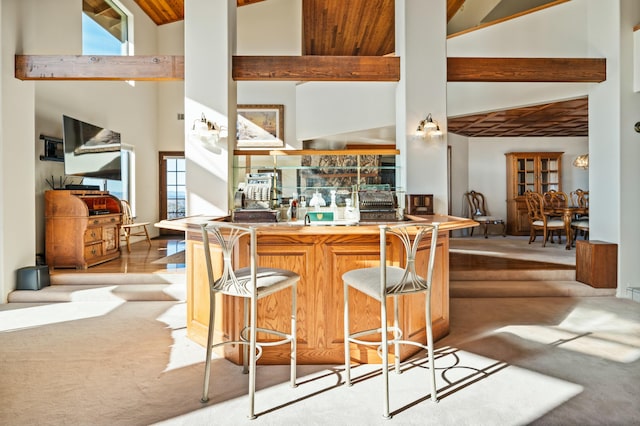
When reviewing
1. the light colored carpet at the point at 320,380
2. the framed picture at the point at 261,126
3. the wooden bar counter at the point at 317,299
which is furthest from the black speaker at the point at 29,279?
the framed picture at the point at 261,126

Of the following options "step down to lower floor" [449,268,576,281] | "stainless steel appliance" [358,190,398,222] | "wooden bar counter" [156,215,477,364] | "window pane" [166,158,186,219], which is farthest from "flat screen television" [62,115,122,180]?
"step down to lower floor" [449,268,576,281]

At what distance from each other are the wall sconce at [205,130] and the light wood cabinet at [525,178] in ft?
24.5

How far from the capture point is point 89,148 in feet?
20.8

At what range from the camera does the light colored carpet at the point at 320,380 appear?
2.17 m

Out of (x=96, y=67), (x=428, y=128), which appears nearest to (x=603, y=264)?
(x=428, y=128)

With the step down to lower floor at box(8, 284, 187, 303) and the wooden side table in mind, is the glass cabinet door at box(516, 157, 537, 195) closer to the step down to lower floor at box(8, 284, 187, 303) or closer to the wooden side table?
the wooden side table

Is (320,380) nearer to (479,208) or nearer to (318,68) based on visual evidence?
(318,68)

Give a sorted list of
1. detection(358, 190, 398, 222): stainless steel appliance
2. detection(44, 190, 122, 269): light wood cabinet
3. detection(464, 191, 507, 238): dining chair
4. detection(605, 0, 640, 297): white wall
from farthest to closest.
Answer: detection(464, 191, 507, 238): dining chair < detection(44, 190, 122, 269): light wood cabinet < detection(605, 0, 640, 297): white wall < detection(358, 190, 398, 222): stainless steel appliance

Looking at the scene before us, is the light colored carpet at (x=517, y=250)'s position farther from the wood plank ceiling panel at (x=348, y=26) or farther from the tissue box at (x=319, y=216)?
the wood plank ceiling panel at (x=348, y=26)

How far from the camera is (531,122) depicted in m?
7.67

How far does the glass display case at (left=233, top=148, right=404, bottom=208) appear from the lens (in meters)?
4.25

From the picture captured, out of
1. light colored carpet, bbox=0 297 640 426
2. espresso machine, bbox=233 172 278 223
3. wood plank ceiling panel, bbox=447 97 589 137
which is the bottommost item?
light colored carpet, bbox=0 297 640 426

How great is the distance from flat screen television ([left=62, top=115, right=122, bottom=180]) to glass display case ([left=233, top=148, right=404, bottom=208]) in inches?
107

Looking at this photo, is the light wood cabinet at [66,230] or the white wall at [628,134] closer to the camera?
the white wall at [628,134]
